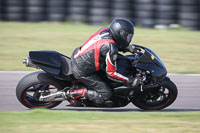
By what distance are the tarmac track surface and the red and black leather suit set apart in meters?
0.63

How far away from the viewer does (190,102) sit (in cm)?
644

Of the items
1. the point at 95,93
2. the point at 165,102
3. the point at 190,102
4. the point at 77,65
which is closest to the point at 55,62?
the point at 77,65

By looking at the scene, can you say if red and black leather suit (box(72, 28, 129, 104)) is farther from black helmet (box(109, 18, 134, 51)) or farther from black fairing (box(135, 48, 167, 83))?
black fairing (box(135, 48, 167, 83))

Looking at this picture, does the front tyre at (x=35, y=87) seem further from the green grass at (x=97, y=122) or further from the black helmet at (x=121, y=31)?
the black helmet at (x=121, y=31)

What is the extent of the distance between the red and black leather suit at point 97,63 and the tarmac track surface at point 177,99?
0.63m

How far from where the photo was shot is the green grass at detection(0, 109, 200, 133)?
4402 mm

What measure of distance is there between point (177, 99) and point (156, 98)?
0.97 m

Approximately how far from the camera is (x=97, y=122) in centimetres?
473

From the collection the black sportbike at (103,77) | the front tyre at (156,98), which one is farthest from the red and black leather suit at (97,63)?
the front tyre at (156,98)

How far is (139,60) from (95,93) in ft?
2.79

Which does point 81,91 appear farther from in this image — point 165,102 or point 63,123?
point 165,102

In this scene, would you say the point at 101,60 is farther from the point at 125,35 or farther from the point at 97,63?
the point at 125,35

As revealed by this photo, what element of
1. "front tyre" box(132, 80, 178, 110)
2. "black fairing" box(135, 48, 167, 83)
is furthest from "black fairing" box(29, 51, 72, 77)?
"front tyre" box(132, 80, 178, 110)

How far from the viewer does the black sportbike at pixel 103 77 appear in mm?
5293
